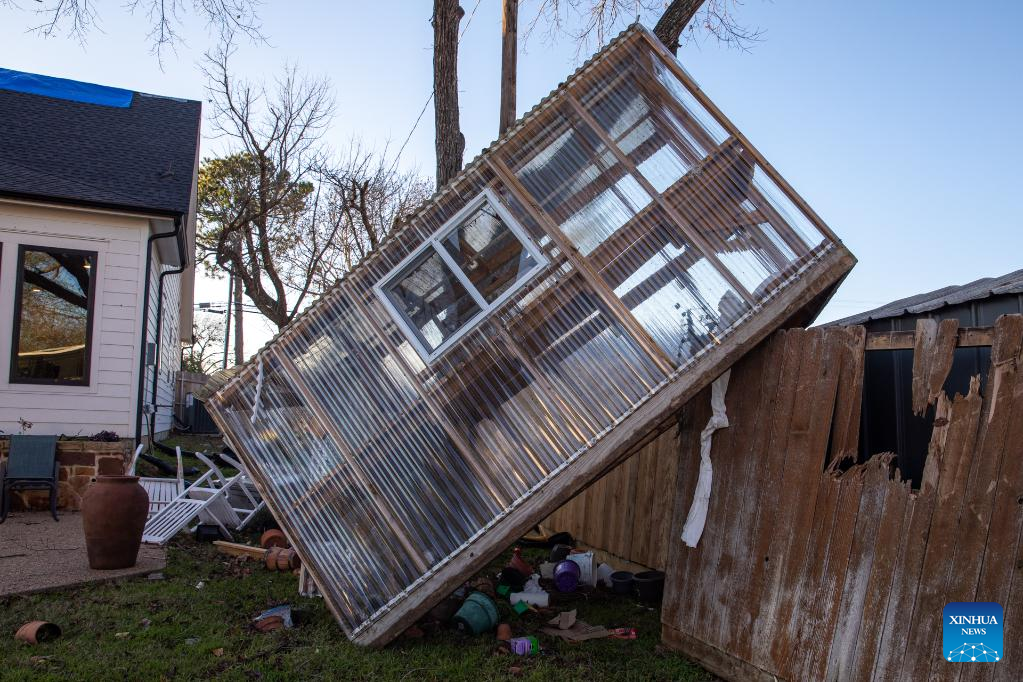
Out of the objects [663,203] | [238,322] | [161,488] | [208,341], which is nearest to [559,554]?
[663,203]

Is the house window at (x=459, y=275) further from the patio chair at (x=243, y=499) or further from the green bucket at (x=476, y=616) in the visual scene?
the patio chair at (x=243, y=499)

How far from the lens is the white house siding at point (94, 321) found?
9.06 m

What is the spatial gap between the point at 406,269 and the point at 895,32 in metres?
10.3

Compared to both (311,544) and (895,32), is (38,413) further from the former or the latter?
(895,32)

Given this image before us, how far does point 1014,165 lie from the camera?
1430 centimetres

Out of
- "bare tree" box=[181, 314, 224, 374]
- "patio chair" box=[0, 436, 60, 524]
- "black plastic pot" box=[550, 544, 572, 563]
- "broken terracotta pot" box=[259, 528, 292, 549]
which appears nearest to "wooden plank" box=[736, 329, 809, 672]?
"black plastic pot" box=[550, 544, 572, 563]

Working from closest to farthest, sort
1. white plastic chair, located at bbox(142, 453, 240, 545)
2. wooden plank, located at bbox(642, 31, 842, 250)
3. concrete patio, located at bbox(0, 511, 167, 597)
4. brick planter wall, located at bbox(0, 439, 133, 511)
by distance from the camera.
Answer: wooden plank, located at bbox(642, 31, 842, 250) → concrete patio, located at bbox(0, 511, 167, 597) → white plastic chair, located at bbox(142, 453, 240, 545) → brick planter wall, located at bbox(0, 439, 133, 511)

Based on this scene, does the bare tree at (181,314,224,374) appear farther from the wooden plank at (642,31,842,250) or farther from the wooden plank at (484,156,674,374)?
the wooden plank at (642,31,842,250)

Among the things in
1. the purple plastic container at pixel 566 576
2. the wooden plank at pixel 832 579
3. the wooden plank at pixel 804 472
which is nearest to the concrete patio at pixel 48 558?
the purple plastic container at pixel 566 576

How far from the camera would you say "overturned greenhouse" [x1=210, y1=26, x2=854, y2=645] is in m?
4.39

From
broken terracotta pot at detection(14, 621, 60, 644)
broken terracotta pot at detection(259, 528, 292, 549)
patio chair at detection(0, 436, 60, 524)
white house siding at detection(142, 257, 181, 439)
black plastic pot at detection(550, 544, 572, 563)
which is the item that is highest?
white house siding at detection(142, 257, 181, 439)

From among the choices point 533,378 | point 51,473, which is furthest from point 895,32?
point 51,473

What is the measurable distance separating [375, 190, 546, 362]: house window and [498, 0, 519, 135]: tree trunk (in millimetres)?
5281

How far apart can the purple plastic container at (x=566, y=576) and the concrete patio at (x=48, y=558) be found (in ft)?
10.7
